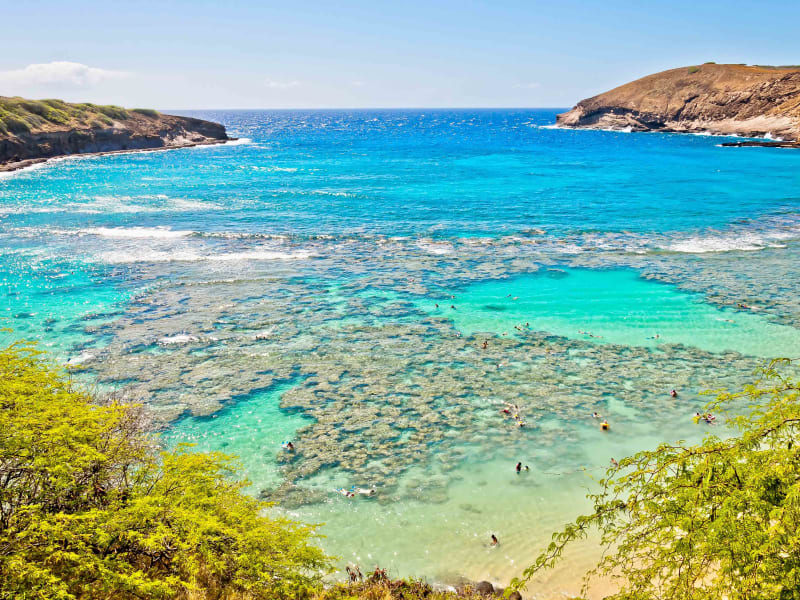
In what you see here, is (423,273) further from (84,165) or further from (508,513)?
(84,165)

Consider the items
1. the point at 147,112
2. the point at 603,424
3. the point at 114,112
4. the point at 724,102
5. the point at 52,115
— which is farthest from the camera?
the point at 724,102

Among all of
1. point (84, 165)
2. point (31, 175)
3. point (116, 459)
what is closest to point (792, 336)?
point (116, 459)

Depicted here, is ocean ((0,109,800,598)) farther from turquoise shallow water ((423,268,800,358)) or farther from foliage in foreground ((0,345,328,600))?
foliage in foreground ((0,345,328,600))

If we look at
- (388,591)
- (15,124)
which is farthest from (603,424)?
(15,124)

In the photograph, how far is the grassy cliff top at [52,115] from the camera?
361ft

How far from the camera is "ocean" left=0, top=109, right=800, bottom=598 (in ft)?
58.0

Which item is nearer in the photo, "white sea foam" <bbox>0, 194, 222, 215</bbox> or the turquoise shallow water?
the turquoise shallow water

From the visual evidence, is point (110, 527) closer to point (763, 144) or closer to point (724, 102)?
point (763, 144)

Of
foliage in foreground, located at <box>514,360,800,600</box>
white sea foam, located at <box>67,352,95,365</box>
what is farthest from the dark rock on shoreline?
white sea foam, located at <box>67,352,95,365</box>

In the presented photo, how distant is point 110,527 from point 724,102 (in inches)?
8101

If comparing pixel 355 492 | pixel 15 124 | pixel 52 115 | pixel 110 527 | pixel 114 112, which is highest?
A: pixel 114 112

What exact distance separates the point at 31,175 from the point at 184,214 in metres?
53.3

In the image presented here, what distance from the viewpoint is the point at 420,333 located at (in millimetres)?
30266

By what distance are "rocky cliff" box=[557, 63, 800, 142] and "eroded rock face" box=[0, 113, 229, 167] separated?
16278 cm
